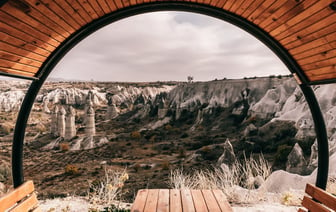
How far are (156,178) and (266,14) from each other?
19.6 meters

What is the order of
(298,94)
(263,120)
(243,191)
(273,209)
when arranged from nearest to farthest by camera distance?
(273,209), (243,191), (298,94), (263,120)

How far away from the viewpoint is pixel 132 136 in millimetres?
38375


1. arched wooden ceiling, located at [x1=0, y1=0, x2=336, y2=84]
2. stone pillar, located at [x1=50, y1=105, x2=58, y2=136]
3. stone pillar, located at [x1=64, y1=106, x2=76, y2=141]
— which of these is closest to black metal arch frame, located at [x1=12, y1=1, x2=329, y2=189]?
arched wooden ceiling, located at [x1=0, y1=0, x2=336, y2=84]

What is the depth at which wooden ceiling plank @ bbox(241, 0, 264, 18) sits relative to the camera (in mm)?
2254

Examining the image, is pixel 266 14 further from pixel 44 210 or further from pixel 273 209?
pixel 44 210

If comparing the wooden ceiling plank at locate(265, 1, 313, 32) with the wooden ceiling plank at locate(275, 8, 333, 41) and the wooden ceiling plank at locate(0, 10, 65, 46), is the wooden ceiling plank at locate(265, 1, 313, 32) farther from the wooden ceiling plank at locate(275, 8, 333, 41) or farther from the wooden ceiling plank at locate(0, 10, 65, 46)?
the wooden ceiling plank at locate(0, 10, 65, 46)

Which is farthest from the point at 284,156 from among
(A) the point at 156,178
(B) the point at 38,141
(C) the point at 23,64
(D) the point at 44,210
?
(B) the point at 38,141

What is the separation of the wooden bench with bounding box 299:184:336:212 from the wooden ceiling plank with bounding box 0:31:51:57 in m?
3.32

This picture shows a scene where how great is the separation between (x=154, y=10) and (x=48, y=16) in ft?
3.83

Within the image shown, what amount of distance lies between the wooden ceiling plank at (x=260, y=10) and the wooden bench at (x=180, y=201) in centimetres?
210

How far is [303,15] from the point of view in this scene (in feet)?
7.02

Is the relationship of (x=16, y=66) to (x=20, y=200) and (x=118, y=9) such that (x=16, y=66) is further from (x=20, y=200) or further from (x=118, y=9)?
(x=20, y=200)

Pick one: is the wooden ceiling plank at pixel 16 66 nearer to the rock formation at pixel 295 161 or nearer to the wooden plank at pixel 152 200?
the wooden plank at pixel 152 200

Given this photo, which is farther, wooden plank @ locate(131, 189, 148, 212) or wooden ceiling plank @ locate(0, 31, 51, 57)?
wooden plank @ locate(131, 189, 148, 212)
